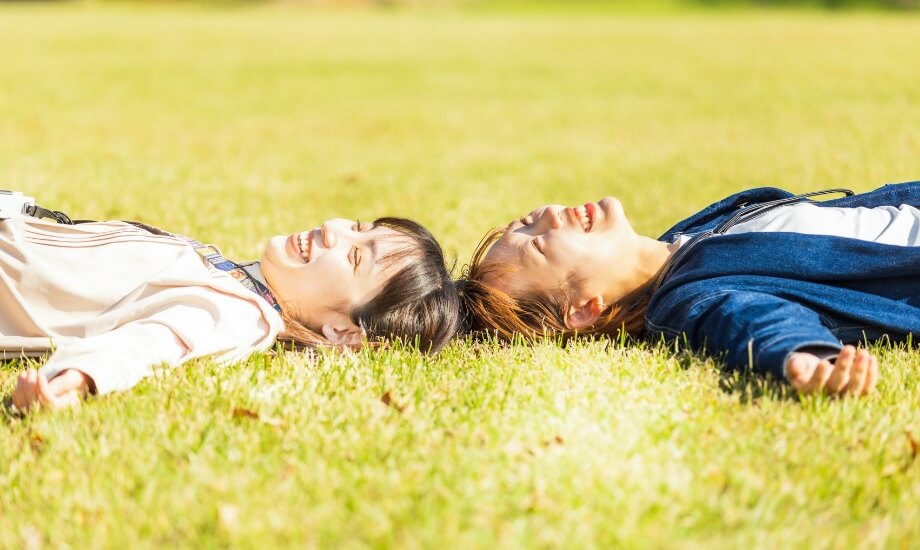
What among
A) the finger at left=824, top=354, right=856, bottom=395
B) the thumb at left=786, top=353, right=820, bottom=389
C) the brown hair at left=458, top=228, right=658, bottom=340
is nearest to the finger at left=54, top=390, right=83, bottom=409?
the brown hair at left=458, top=228, right=658, bottom=340

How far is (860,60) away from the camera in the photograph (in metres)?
19.9

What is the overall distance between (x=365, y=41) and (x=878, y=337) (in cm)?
2514

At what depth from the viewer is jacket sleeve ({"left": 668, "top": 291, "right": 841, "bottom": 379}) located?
3.38m

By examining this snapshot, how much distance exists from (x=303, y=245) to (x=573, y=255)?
1203mm

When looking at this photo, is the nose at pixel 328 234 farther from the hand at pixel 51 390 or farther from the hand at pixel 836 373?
the hand at pixel 836 373

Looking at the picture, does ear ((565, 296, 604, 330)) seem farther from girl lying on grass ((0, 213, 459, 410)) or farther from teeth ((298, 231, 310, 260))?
teeth ((298, 231, 310, 260))

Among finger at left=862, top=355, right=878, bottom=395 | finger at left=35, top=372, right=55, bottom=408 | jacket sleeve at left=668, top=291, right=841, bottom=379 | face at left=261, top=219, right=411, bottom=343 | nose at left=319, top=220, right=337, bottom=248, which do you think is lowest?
finger at left=862, top=355, right=878, bottom=395

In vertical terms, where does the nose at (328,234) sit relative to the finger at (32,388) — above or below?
above

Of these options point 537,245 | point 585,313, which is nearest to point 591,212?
point 537,245

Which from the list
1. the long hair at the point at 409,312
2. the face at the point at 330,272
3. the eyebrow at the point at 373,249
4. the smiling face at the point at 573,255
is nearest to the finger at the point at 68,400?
the long hair at the point at 409,312

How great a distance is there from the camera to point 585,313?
14.2 feet

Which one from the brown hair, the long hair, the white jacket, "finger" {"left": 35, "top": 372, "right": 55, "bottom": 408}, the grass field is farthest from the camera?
the brown hair

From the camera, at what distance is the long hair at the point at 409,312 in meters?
4.00

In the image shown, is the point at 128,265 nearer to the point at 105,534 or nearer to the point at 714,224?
the point at 105,534
